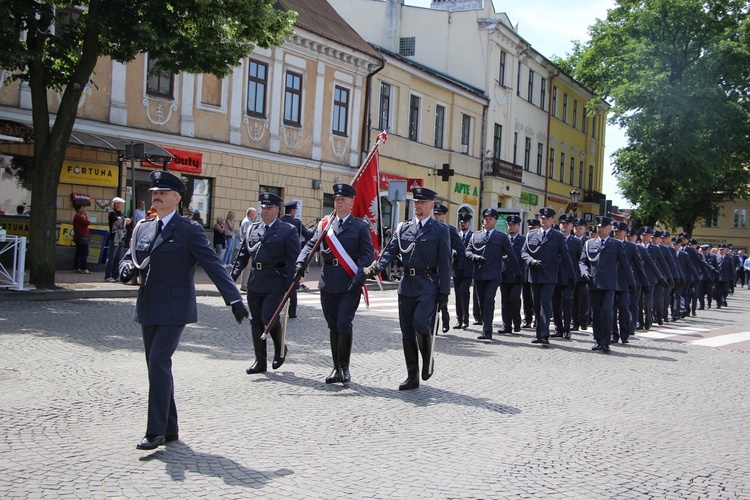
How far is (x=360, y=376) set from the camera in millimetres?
8562

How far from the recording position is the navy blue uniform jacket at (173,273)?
5.54 metres

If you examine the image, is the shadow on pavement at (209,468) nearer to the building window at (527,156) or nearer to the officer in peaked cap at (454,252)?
the officer in peaked cap at (454,252)

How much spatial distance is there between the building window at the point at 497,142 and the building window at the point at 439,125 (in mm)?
5440

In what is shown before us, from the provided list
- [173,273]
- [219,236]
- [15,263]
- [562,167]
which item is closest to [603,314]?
[173,273]

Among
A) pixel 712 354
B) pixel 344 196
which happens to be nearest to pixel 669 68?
pixel 712 354

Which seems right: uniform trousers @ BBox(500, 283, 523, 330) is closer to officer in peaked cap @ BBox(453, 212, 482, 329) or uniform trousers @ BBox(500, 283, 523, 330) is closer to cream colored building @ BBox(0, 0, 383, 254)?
officer in peaked cap @ BBox(453, 212, 482, 329)

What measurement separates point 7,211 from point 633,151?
116 ft

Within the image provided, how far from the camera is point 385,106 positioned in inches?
1305

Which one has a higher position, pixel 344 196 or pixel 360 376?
pixel 344 196

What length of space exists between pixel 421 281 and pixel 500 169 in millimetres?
34502

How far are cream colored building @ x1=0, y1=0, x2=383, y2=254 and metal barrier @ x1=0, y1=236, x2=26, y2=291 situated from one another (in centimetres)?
Answer: 370

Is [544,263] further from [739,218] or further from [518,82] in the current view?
[739,218]

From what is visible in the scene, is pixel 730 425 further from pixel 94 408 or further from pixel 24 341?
pixel 24 341

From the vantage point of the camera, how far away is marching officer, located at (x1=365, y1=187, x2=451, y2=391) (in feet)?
26.2
